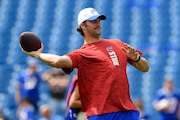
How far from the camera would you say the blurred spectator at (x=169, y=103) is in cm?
995

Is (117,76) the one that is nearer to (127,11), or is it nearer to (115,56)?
(115,56)

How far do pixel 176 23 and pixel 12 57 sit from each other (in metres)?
3.95

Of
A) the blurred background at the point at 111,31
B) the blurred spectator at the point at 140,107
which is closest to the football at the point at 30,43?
the blurred spectator at the point at 140,107

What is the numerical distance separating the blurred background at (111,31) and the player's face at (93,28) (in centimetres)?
642

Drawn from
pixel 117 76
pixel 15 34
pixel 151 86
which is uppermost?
pixel 117 76

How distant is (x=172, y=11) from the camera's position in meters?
14.7

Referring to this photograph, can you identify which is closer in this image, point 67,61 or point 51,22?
point 67,61

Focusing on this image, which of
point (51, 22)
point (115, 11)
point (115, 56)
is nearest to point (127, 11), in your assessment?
point (115, 11)

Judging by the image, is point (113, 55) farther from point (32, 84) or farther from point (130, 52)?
point (32, 84)

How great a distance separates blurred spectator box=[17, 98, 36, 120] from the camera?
31.1ft

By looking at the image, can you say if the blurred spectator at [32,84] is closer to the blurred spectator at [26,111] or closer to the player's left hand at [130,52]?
the blurred spectator at [26,111]

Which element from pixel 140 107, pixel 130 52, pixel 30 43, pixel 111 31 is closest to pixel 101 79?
pixel 130 52

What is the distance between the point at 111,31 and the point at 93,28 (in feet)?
28.8

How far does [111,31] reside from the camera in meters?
13.9
